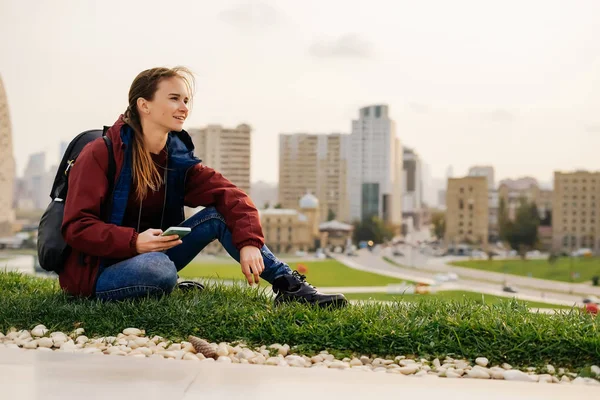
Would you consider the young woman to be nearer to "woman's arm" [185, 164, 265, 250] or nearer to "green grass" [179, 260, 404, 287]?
"woman's arm" [185, 164, 265, 250]

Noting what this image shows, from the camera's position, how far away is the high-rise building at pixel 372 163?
173 feet

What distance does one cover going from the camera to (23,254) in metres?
44.6

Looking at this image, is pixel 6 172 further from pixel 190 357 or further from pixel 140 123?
pixel 190 357

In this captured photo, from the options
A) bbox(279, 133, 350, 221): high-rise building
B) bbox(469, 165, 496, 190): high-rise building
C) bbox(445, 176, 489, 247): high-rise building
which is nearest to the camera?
bbox(279, 133, 350, 221): high-rise building

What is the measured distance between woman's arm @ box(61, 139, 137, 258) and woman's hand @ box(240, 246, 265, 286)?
416 millimetres

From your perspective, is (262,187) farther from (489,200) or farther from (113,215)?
(113,215)

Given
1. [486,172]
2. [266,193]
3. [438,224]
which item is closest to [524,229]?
[486,172]

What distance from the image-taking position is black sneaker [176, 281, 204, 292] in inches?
125

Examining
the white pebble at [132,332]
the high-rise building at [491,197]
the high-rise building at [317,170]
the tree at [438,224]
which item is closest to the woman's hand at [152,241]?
the white pebble at [132,332]

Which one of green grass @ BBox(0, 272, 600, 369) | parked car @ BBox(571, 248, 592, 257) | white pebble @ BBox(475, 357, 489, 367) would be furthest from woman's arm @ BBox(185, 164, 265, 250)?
parked car @ BBox(571, 248, 592, 257)

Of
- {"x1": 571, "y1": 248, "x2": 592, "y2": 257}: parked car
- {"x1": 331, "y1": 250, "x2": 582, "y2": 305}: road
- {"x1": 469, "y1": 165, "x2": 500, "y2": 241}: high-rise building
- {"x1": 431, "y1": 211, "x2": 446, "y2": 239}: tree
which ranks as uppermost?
{"x1": 469, "y1": 165, "x2": 500, "y2": 241}: high-rise building

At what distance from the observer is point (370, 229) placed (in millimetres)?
54781

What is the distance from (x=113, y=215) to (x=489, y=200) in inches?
2349

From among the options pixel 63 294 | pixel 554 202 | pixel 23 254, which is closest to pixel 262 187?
pixel 23 254
